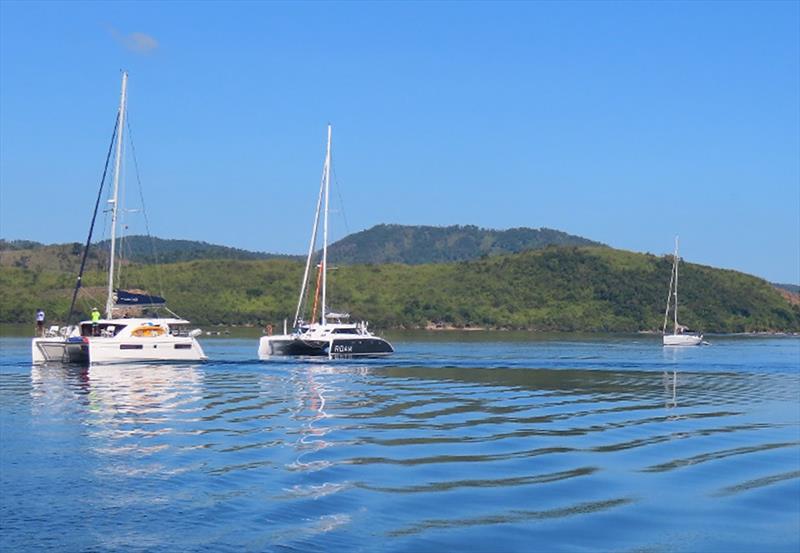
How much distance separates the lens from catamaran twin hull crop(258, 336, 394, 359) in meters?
66.1

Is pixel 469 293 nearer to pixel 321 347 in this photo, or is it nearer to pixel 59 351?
pixel 321 347

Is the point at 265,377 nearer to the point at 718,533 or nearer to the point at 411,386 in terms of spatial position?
the point at 411,386

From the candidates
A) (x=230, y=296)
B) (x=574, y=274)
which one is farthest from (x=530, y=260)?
(x=230, y=296)

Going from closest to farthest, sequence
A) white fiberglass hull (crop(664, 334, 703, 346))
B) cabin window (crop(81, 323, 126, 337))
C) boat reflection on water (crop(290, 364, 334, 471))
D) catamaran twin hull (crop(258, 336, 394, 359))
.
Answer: boat reflection on water (crop(290, 364, 334, 471)) < cabin window (crop(81, 323, 126, 337)) < catamaran twin hull (crop(258, 336, 394, 359)) < white fiberglass hull (crop(664, 334, 703, 346))

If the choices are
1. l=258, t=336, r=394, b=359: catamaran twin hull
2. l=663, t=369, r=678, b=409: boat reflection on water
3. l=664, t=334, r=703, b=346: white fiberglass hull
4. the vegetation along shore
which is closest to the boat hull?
l=258, t=336, r=394, b=359: catamaran twin hull

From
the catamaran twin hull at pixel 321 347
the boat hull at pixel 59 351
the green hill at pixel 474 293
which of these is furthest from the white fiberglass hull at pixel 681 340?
the boat hull at pixel 59 351

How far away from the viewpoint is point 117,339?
5994 centimetres

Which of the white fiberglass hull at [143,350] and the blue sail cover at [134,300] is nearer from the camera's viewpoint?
the white fiberglass hull at [143,350]

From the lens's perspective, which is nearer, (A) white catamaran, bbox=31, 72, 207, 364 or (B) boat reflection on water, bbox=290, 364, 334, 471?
(B) boat reflection on water, bbox=290, 364, 334, 471

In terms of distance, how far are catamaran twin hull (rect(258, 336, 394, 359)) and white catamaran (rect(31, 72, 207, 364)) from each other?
4.74 metres

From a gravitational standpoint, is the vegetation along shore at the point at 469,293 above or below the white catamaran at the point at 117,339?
above

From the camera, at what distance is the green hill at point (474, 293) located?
153500mm

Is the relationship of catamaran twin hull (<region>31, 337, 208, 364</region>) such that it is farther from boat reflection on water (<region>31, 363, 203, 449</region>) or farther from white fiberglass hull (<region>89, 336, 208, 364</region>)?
boat reflection on water (<region>31, 363, 203, 449</region>)

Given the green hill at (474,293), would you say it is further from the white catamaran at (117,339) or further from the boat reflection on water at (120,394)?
the boat reflection on water at (120,394)
